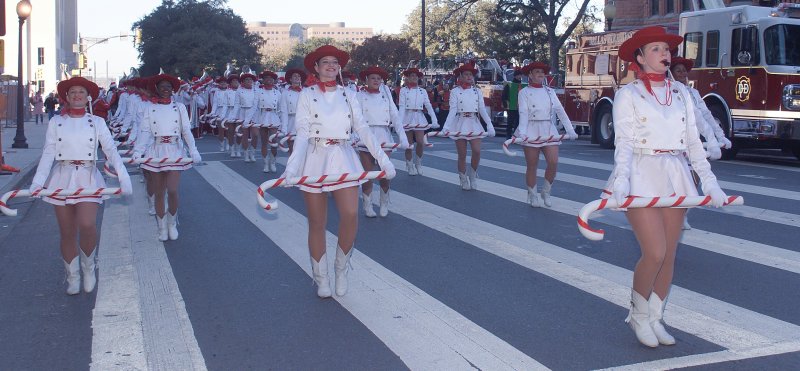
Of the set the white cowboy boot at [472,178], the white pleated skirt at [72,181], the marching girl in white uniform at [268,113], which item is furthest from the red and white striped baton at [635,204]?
the marching girl in white uniform at [268,113]

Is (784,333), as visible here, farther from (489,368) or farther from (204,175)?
(204,175)

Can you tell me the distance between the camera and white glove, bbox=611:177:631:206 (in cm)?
538

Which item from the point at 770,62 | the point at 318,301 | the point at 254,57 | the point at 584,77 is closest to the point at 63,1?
the point at 254,57

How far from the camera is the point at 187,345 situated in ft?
18.9

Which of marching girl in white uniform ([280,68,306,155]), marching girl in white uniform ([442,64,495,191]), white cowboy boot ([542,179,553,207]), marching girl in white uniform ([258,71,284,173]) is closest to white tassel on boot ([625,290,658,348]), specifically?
white cowboy boot ([542,179,553,207])

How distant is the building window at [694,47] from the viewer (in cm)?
1919

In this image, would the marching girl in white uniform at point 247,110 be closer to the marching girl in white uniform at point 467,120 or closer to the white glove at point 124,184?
the marching girl in white uniform at point 467,120

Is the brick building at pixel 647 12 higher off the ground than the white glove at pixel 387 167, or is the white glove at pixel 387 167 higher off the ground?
the brick building at pixel 647 12

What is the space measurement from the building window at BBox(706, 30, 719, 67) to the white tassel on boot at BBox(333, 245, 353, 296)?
45.6 ft

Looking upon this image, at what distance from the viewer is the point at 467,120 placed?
13930 millimetres

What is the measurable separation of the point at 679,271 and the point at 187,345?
4.35m

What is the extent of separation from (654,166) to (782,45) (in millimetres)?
13398

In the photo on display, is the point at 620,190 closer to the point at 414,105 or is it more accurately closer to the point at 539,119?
the point at 539,119

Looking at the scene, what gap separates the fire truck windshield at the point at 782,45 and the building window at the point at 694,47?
1783mm
